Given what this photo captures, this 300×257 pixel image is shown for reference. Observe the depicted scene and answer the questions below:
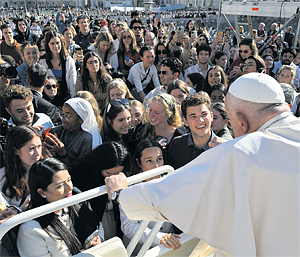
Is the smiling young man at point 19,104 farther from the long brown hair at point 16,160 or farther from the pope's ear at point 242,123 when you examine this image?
the pope's ear at point 242,123

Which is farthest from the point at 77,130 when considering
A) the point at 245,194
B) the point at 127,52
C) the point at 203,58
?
the point at 127,52

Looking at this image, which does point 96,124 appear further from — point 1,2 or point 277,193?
point 1,2

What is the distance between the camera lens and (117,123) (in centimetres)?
331

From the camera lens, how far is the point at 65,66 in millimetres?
4910

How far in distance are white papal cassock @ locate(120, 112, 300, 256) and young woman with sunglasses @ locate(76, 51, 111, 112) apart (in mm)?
3253

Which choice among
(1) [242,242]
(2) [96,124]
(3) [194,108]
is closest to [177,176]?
(1) [242,242]

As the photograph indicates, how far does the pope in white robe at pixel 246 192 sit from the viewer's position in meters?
1.42

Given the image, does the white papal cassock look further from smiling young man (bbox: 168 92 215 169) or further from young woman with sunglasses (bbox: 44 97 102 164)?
young woman with sunglasses (bbox: 44 97 102 164)

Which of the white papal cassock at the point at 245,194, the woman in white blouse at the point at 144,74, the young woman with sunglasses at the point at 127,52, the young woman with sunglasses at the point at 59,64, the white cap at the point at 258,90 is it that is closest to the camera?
the white papal cassock at the point at 245,194

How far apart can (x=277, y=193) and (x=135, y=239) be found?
3.37 feet

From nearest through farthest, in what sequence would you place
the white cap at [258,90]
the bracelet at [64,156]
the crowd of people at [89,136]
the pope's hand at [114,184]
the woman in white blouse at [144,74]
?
the white cap at [258,90], the pope's hand at [114,184], the crowd of people at [89,136], the bracelet at [64,156], the woman in white blouse at [144,74]

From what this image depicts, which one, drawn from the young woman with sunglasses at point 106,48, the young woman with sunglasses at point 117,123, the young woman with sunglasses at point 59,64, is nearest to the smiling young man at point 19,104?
the young woman with sunglasses at point 117,123

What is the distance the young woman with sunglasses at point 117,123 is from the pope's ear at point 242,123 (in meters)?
1.83

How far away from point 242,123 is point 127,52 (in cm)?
500
